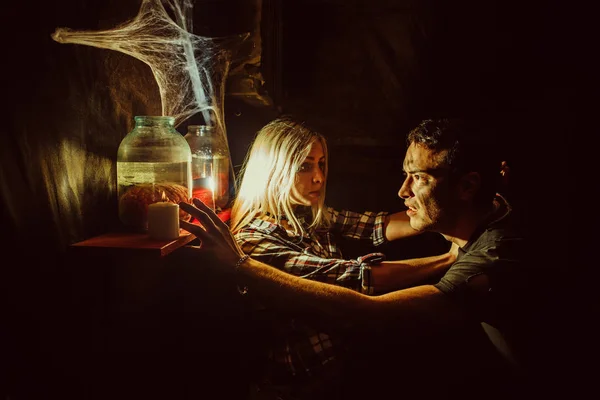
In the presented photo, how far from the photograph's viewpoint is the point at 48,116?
1.32 m

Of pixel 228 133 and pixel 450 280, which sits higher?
pixel 228 133

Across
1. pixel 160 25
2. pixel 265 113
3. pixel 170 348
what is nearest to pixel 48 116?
pixel 160 25

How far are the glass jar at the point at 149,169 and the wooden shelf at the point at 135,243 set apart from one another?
0.08 m

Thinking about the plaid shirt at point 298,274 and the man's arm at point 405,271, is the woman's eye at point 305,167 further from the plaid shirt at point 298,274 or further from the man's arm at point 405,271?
the man's arm at point 405,271

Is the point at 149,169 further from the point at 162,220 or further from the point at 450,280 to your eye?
the point at 450,280

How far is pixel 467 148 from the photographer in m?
2.11

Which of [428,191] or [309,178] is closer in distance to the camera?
[428,191]

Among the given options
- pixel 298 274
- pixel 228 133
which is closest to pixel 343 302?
pixel 298 274

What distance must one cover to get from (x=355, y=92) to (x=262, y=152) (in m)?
1.13

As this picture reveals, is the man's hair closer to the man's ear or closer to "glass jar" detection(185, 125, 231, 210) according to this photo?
the man's ear

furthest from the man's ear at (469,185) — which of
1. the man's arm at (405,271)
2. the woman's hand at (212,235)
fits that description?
the woman's hand at (212,235)

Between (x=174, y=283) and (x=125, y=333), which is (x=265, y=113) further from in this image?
(x=125, y=333)

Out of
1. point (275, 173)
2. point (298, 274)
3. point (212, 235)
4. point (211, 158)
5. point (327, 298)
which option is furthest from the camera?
point (211, 158)

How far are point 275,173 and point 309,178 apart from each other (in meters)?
0.21
